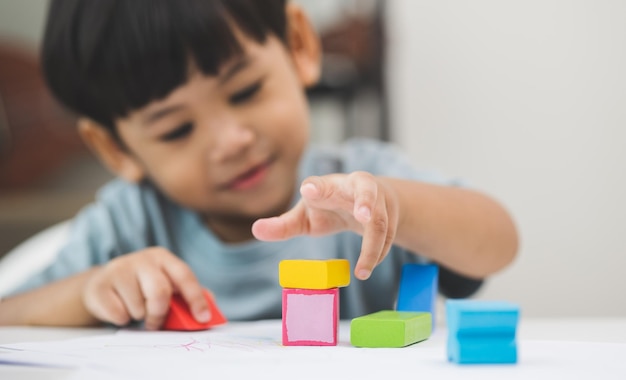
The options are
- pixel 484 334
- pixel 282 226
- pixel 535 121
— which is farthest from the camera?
pixel 535 121

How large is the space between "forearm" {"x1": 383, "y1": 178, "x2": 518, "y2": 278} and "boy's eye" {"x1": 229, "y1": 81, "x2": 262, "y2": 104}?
245 millimetres

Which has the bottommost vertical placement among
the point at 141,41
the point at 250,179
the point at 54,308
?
the point at 54,308

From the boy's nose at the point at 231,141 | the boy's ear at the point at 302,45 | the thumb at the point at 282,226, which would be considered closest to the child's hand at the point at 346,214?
the thumb at the point at 282,226

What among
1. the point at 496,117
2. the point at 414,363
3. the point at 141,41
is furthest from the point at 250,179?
the point at 496,117

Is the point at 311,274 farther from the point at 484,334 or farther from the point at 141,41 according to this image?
the point at 141,41

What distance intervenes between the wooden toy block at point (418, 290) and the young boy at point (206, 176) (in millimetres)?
29

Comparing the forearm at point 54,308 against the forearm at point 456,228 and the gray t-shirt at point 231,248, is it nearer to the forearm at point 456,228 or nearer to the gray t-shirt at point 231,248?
the gray t-shirt at point 231,248

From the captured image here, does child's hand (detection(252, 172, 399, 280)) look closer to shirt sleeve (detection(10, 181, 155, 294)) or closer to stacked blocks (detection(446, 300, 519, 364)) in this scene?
stacked blocks (detection(446, 300, 519, 364))

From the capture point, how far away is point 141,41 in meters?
0.79

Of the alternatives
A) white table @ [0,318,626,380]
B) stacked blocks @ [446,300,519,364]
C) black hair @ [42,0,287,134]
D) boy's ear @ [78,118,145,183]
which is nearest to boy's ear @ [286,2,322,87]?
black hair @ [42,0,287,134]

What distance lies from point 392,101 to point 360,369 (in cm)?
138

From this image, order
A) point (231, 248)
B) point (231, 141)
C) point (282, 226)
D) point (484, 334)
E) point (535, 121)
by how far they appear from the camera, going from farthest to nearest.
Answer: point (535, 121), point (231, 248), point (231, 141), point (282, 226), point (484, 334)

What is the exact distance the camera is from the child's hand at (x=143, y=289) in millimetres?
640

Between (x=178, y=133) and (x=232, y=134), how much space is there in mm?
75
